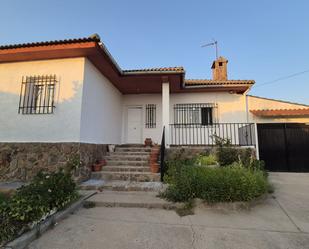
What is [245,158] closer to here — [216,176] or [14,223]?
[216,176]

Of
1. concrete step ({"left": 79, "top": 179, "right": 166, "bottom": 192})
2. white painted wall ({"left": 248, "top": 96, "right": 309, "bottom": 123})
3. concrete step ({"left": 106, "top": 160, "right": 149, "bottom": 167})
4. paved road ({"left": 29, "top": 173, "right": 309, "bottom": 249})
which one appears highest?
white painted wall ({"left": 248, "top": 96, "right": 309, "bottom": 123})

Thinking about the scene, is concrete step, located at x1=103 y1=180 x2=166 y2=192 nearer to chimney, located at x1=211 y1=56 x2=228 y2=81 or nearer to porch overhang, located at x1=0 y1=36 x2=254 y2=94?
porch overhang, located at x1=0 y1=36 x2=254 y2=94

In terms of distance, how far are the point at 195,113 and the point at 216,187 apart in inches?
221

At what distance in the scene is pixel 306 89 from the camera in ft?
39.1

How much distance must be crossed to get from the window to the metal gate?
888 centimetres

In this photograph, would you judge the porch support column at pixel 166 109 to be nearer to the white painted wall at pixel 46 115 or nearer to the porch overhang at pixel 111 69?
the porch overhang at pixel 111 69

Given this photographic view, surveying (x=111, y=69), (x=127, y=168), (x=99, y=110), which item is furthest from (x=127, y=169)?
(x=111, y=69)

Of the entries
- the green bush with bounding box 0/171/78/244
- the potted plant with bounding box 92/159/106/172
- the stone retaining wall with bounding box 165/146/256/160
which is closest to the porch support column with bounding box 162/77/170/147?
the stone retaining wall with bounding box 165/146/256/160

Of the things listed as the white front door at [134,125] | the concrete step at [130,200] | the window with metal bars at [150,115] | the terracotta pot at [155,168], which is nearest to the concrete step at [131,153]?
the terracotta pot at [155,168]

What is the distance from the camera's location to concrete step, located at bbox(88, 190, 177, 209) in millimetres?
4129

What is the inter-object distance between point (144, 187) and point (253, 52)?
973 centimetres

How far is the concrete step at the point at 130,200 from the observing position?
4.13 m

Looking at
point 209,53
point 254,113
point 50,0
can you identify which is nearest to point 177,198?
point 254,113

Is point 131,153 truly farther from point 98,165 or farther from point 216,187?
point 216,187
